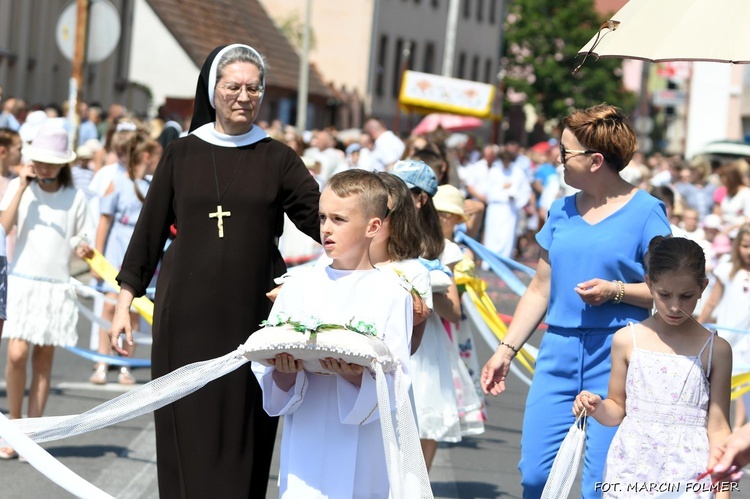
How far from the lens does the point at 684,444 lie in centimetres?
520

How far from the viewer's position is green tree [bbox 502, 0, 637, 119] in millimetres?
88125

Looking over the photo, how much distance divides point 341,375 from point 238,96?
144cm

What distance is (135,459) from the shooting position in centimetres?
893

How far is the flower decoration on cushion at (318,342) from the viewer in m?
4.75

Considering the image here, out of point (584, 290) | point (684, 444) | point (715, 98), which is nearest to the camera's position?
point (684, 444)

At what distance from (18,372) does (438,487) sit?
2.69 m

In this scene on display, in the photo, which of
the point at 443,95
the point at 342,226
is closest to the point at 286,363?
the point at 342,226

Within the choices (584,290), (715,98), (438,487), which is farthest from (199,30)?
(584,290)

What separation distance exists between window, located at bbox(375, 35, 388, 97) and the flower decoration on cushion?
61121 millimetres

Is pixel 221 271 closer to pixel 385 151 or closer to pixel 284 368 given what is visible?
pixel 284 368

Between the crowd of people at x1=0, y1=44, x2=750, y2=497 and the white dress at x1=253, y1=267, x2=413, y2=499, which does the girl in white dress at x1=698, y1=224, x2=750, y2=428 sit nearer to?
the crowd of people at x1=0, y1=44, x2=750, y2=497

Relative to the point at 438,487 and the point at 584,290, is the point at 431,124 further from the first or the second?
the point at 584,290

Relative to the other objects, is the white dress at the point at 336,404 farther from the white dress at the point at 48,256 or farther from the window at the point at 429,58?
the window at the point at 429,58

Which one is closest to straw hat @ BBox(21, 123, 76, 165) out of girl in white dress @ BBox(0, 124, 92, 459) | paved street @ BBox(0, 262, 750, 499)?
girl in white dress @ BBox(0, 124, 92, 459)
